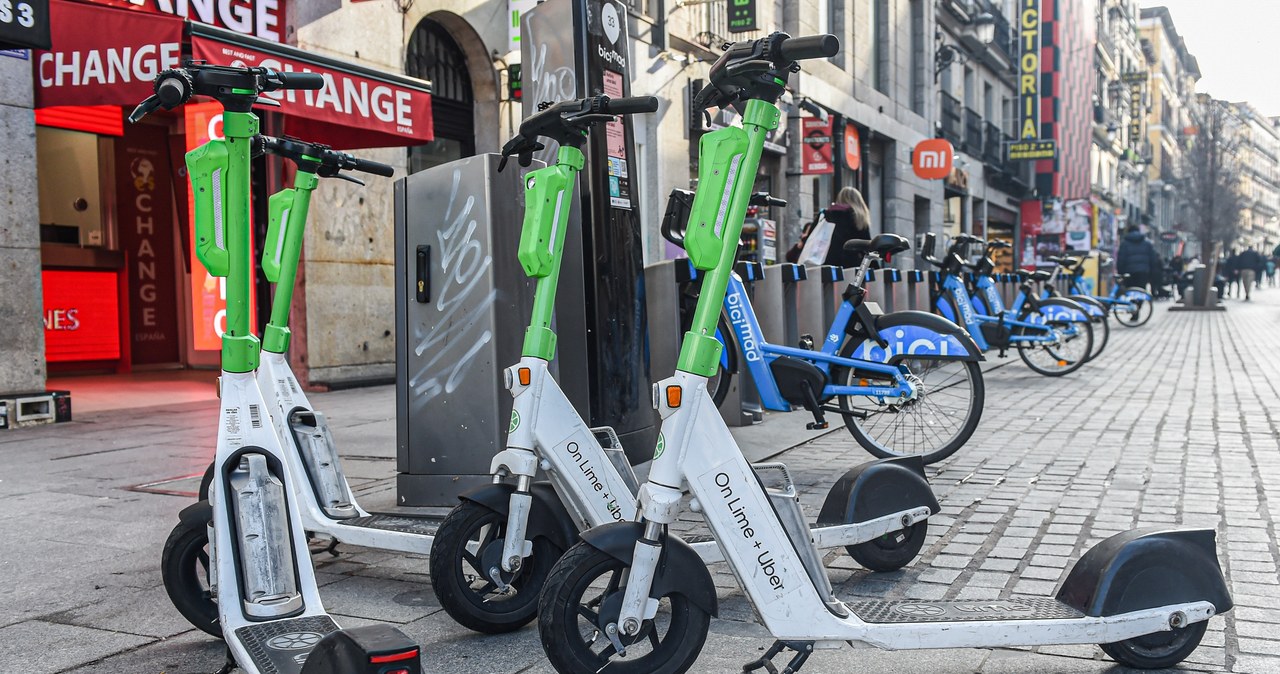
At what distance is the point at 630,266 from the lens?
17.6ft

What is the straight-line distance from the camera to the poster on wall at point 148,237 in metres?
12.1

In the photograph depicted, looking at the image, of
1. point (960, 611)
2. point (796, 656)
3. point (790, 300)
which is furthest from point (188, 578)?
point (790, 300)

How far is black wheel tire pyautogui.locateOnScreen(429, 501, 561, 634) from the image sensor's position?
9.62 feet

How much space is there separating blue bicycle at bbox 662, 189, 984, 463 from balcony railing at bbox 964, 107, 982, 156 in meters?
25.3

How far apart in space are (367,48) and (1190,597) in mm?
9074

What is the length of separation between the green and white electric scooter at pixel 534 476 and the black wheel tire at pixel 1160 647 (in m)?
0.87

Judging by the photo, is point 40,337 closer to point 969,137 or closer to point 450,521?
point 450,521

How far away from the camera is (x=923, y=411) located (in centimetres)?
573

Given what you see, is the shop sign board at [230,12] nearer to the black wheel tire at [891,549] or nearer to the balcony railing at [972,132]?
the black wheel tire at [891,549]

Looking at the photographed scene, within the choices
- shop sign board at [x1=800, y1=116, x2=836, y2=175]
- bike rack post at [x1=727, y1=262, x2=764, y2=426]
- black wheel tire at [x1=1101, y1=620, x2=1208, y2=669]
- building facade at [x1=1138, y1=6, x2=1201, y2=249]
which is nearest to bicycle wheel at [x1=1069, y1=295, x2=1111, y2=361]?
bike rack post at [x1=727, y1=262, x2=764, y2=426]

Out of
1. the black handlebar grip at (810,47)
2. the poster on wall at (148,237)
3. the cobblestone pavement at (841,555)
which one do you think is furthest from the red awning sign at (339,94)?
the black handlebar grip at (810,47)

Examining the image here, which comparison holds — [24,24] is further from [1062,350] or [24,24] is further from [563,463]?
[1062,350]

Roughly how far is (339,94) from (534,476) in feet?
20.1

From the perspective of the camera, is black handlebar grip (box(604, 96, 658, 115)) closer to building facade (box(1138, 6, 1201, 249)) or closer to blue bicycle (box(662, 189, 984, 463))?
blue bicycle (box(662, 189, 984, 463))
